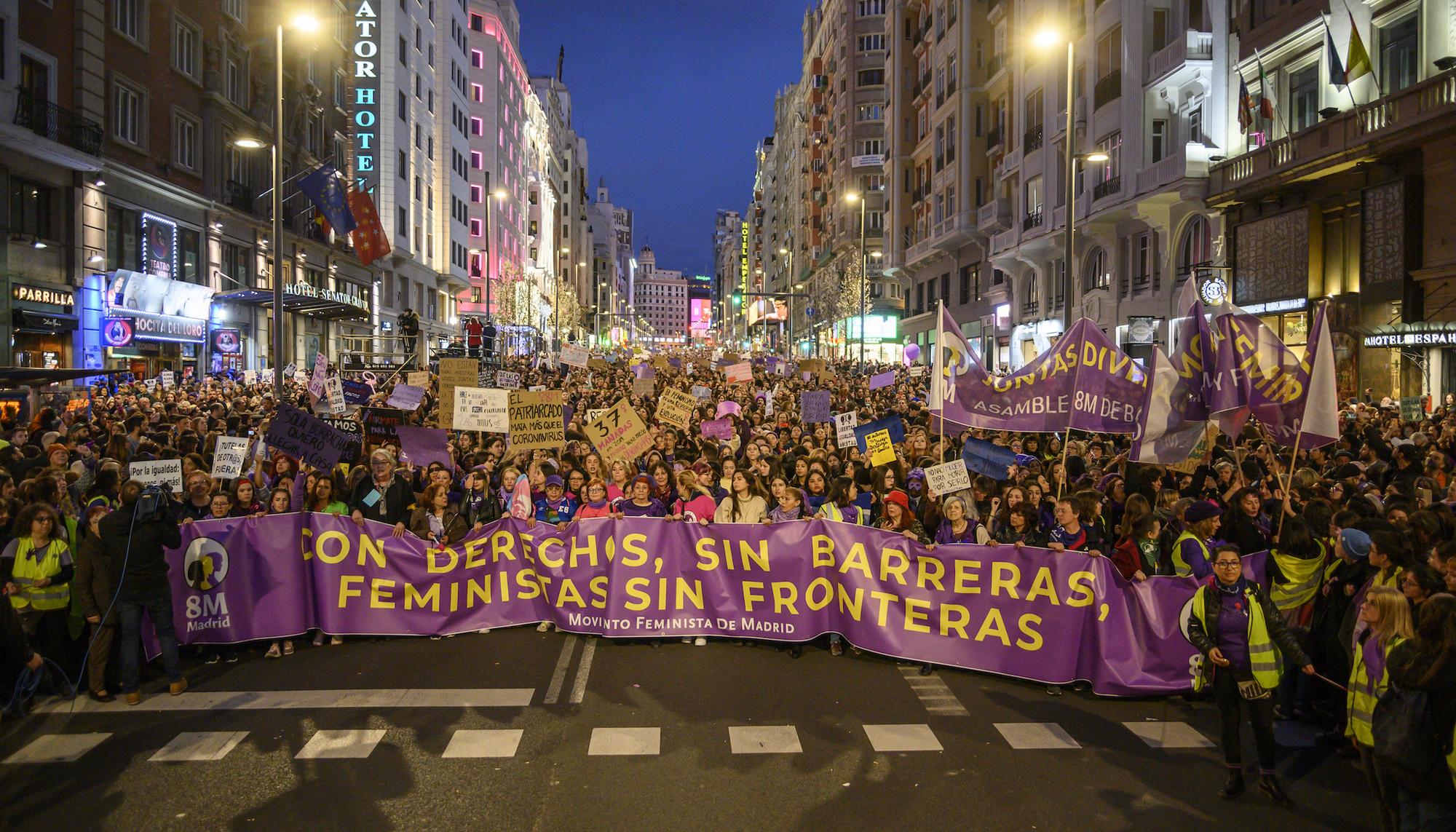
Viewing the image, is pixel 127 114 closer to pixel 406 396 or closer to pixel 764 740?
pixel 406 396

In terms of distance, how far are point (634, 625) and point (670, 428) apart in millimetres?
7847

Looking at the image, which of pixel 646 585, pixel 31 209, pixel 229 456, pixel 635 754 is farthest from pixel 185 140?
pixel 635 754

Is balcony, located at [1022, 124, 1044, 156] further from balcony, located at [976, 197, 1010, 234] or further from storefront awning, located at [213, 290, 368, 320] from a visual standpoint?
storefront awning, located at [213, 290, 368, 320]

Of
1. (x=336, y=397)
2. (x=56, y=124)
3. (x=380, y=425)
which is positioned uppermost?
(x=56, y=124)

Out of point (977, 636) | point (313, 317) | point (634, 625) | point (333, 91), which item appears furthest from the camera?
point (333, 91)

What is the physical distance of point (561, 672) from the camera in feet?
26.3

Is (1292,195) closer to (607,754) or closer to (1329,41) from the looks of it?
(1329,41)

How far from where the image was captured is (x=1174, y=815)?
220 inches

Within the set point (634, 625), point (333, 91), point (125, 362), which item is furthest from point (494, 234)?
point (634, 625)

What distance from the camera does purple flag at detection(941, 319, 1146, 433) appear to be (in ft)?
34.5

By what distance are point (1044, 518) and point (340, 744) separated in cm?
675

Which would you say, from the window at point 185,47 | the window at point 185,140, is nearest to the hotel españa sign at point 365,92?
the window at point 185,140

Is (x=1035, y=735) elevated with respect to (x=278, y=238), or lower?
lower

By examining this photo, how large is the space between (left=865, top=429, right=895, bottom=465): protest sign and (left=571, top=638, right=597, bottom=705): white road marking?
4.63 meters
